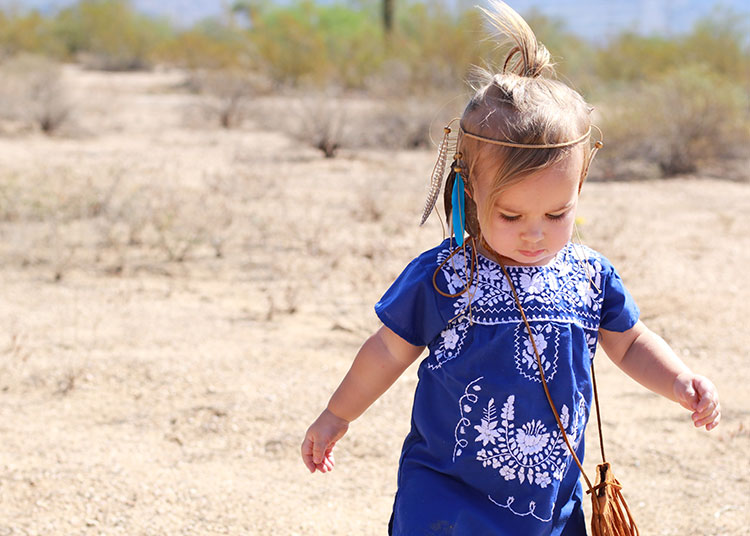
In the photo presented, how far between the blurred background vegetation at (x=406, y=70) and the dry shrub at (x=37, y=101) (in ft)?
0.08

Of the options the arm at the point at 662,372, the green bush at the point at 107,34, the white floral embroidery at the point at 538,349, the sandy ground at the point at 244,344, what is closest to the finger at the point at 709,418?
the arm at the point at 662,372

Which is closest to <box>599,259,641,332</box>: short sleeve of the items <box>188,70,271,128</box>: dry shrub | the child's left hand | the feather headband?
the child's left hand

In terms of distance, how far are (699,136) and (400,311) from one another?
352 inches

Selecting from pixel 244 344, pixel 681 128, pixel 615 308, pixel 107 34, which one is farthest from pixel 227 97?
A: pixel 107 34

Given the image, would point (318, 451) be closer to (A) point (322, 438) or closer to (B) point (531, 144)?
(A) point (322, 438)

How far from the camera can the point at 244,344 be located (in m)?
4.21

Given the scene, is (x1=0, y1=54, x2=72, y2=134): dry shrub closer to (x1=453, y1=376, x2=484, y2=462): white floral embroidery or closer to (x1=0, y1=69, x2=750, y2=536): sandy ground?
(x1=0, y1=69, x2=750, y2=536): sandy ground

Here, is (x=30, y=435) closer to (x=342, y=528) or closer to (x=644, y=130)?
(x=342, y=528)

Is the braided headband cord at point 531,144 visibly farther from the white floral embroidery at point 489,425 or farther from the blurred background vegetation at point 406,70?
the blurred background vegetation at point 406,70

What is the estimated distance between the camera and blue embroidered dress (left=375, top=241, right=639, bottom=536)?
175 cm

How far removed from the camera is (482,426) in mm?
1749

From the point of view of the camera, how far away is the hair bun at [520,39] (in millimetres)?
1765

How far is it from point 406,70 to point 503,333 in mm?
12908

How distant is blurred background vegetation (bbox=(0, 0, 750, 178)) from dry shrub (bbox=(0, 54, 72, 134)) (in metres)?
0.02
